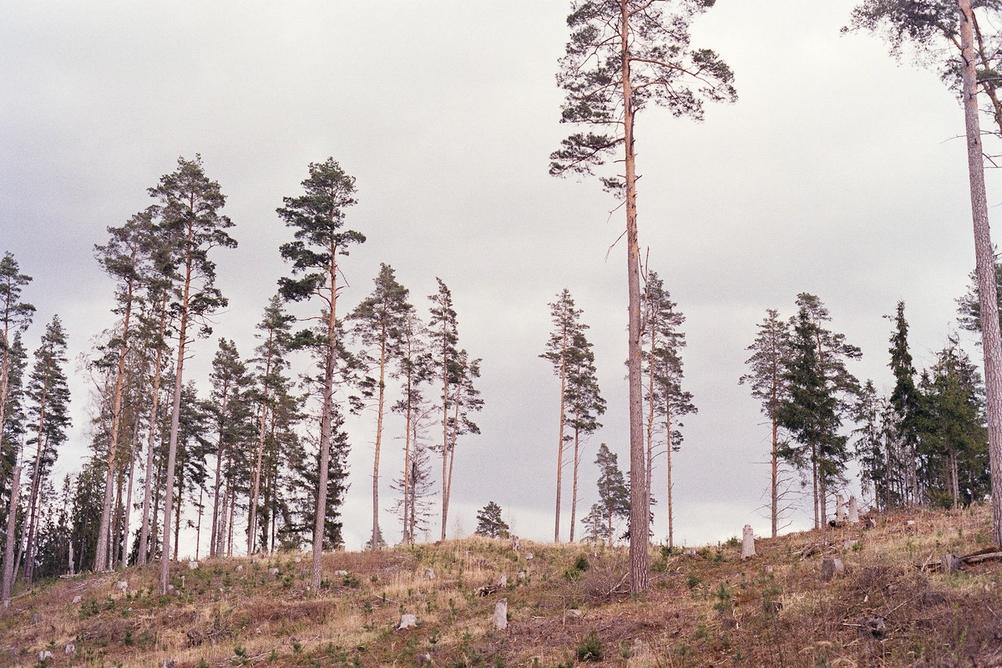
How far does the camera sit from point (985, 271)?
14656 millimetres

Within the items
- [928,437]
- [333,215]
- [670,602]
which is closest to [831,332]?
[928,437]

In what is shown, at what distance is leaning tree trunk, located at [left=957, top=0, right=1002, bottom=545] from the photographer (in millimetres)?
13867

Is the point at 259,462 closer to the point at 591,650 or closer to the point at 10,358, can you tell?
the point at 10,358

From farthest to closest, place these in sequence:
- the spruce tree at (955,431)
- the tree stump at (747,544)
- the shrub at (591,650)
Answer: the spruce tree at (955,431), the tree stump at (747,544), the shrub at (591,650)

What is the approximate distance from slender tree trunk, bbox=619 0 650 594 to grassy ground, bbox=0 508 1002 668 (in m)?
0.88

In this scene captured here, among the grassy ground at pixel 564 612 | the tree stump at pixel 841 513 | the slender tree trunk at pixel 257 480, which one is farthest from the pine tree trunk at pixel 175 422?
the tree stump at pixel 841 513

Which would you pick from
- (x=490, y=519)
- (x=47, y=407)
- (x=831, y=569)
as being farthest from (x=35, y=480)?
(x=831, y=569)

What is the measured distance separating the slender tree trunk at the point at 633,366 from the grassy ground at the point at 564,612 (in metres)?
0.88

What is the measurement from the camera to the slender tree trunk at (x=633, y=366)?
1712cm

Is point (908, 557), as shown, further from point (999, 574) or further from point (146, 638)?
point (146, 638)

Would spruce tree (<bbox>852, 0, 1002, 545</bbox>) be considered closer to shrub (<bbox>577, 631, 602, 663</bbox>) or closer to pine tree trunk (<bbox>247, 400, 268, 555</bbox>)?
shrub (<bbox>577, 631, 602, 663</bbox>)

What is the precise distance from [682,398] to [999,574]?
3242cm

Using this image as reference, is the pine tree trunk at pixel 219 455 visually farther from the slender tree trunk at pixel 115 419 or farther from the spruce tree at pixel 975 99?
the spruce tree at pixel 975 99

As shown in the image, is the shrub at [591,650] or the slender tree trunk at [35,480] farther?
the slender tree trunk at [35,480]
